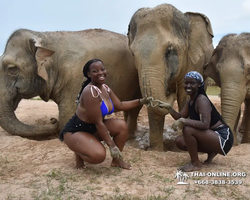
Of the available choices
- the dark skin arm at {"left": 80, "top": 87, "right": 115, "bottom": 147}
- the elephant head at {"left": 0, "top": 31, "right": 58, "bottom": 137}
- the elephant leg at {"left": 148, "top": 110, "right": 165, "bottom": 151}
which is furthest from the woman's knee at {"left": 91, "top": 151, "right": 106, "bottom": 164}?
the elephant head at {"left": 0, "top": 31, "right": 58, "bottom": 137}

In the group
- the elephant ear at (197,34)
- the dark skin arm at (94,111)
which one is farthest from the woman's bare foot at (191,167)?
the elephant ear at (197,34)

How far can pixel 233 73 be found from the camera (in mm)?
5441

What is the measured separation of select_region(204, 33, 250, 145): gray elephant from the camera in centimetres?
534

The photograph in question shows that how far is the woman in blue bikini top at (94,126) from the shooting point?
360 cm

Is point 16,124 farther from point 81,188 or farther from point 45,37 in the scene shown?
point 81,188

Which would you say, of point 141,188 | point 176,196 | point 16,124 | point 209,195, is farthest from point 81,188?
point 16,124

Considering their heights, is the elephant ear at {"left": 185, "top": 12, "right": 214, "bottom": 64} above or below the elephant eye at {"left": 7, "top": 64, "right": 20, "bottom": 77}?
above

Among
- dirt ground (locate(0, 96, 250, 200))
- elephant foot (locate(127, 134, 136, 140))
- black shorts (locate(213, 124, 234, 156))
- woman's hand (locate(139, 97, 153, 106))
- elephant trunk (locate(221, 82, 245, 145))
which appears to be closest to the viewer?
dirt ground (locate(0, 96, 250, 200))

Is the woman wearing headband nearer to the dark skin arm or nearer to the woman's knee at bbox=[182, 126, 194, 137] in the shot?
the woman's knee at bbox=[182, 126, 194, 137]

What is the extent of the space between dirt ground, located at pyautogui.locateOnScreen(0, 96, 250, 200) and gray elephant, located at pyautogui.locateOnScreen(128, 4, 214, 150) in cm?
124

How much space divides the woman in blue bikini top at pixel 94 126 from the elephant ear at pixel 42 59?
89.6 inches

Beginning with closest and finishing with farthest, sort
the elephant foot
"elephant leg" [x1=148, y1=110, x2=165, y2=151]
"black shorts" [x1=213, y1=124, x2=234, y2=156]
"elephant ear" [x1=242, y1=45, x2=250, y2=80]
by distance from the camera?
"black shorts" [x1=213, y1=124, x2=234, y2=156], "elephant ear" [x1=242, y1=45, x2=250, y2=80], "elephant leg" [x1=148, y1=110, x2=165, y2=151], the elephant foot

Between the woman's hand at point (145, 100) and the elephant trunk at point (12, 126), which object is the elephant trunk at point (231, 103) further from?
the elephant trunk at point (12, 126)

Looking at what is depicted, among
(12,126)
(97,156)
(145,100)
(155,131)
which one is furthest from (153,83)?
(12,126)
